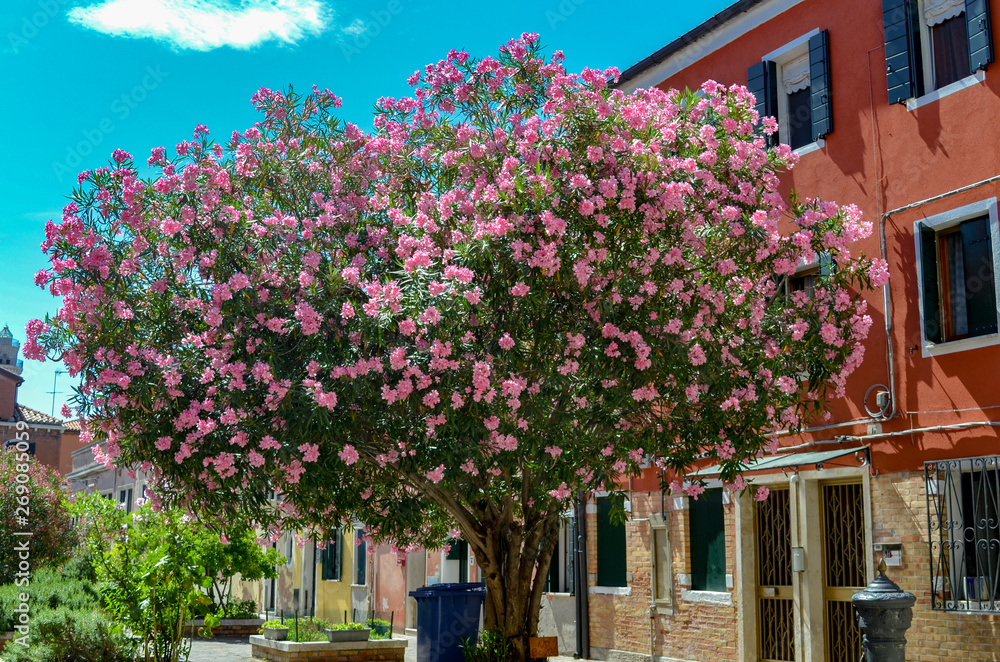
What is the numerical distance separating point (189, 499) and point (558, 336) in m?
3.98

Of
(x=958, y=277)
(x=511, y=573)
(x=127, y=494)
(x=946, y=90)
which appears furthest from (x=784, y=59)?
(x=127, y=494)

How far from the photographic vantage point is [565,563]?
18.2 meters

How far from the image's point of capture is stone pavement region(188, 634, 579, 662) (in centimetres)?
1728

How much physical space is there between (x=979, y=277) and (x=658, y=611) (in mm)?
6937

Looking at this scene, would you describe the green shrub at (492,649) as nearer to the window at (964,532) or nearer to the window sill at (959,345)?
the window at (964,532)

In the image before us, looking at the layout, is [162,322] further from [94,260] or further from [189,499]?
[189,499]

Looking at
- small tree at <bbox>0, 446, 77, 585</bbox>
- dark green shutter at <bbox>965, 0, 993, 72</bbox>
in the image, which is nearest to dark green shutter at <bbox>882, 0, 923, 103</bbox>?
dark green shutter at <bbox>965, 0, 993, 72</bbox>

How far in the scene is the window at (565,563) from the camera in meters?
18.0

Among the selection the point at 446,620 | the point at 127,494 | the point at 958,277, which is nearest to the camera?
the point at 958,277

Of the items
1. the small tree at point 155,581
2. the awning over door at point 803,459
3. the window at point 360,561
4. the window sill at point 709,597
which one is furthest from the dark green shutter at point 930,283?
the window at point 360,561

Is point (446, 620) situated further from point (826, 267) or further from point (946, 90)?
point (946, 90)

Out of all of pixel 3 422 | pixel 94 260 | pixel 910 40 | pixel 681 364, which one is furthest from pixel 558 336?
pixel 3 422

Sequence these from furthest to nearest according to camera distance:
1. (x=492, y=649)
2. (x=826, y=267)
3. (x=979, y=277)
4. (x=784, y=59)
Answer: (x=784, y=59), (x=979, y=277), (x=826, y=267), (x=492, y=649)

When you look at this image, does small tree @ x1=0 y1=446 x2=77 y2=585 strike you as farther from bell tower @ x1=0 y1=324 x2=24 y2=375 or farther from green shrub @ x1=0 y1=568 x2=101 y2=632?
bell tower @ x1=0 y1=324 x2=24 y2=375
